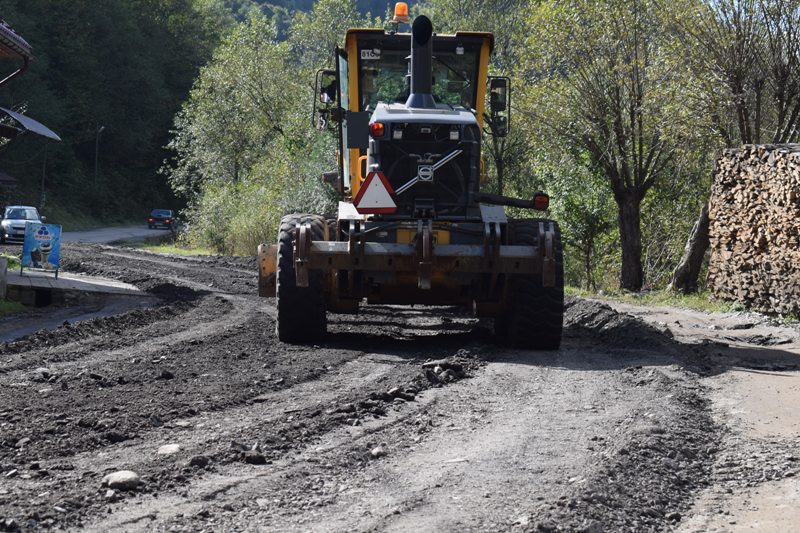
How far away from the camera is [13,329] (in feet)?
54.2

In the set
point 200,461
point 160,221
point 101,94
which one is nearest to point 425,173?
point 200,461

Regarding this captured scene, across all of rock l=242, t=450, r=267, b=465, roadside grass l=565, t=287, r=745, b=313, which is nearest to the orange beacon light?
rock l=242, t=450, r=267, b=465

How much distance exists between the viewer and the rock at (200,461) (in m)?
6.22

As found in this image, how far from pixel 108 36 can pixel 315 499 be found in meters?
78.5

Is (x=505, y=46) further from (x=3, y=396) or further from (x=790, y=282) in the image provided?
(x=3, y=396)

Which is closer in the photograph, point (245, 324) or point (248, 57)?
point (245, 324)

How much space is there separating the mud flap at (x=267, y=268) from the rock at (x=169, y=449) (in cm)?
631

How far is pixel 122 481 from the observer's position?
570 centimetres

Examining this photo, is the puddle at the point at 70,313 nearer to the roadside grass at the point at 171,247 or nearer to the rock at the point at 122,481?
the rock at the point at 122,481

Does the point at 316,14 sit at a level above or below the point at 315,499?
above

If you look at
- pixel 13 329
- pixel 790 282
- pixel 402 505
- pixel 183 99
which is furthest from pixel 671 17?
pixel 183 99

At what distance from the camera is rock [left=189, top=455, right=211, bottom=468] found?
245 inches

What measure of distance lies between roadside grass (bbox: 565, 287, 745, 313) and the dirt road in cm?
572

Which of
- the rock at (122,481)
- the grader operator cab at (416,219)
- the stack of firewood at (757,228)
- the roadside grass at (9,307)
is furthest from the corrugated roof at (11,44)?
the rock at (122,481)
